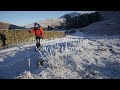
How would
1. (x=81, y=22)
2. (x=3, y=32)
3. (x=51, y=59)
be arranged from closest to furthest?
(x=51, y=59), (x=3, y=32), (x=81, y=22)

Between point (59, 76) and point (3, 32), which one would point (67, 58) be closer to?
point (59, 76)

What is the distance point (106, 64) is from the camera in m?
8.02

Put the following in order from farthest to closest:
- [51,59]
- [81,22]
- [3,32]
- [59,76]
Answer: [81,22], [3,32], [51,59], [59,76]
